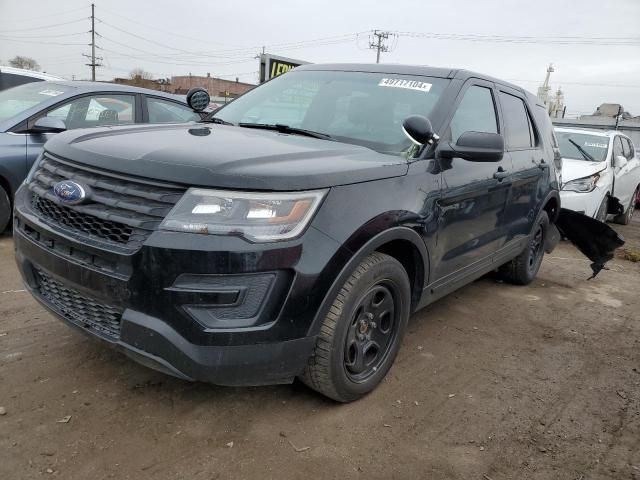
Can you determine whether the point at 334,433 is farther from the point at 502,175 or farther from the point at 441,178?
the point at 502,175

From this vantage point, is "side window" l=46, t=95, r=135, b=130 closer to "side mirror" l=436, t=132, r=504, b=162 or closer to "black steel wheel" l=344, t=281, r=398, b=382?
"side mirror" l=436, t=132, r=504, b=162

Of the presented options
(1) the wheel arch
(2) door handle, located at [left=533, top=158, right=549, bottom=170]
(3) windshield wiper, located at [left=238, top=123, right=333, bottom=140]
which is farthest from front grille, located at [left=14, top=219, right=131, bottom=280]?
(1) the wheel arch

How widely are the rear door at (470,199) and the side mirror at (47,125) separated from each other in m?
3.88

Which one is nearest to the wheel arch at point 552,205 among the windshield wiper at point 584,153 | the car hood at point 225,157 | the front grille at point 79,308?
the car hood at point 225,157

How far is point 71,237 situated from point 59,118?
373cm

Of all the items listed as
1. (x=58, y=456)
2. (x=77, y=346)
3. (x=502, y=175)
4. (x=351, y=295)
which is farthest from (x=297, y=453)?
(x=502, y=175)

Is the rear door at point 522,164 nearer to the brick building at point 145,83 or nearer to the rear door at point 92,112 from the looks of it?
the rear door at point 92,112

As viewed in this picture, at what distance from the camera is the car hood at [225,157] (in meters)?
2.17

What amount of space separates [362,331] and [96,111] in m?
4.38

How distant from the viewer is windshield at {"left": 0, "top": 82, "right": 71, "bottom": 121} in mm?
5465

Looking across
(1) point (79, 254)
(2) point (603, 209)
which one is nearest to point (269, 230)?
(1) point (79, 254)

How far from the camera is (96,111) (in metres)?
5.74

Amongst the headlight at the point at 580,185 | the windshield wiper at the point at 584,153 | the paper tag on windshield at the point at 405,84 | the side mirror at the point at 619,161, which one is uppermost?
the paper tag on windshield at the point at 405,84

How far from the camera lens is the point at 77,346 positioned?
3176 mm
